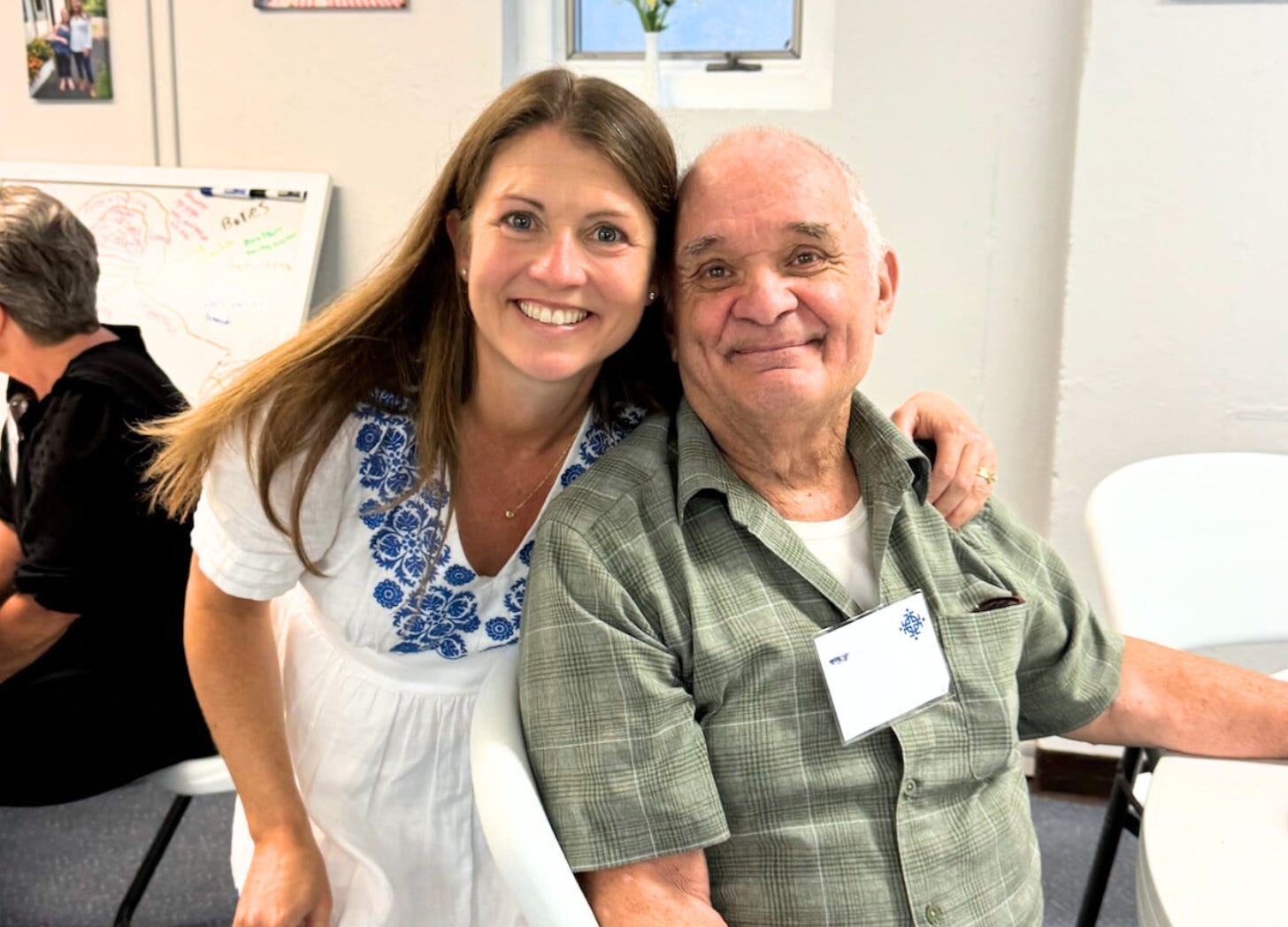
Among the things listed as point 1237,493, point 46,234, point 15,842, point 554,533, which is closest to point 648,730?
point 554,533

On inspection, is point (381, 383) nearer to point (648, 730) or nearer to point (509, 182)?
point (509, 182)

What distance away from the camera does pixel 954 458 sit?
4.49 ft

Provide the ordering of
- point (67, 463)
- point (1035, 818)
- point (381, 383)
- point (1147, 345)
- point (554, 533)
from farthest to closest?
point (1035, 818), point (1147, 345), point (67, 463), point (381, 383), point (554, 533)

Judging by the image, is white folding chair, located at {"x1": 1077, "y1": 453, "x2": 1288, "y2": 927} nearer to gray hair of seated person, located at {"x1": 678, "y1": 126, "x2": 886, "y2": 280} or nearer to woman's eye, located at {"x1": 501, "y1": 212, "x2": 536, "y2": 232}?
gray hair of seated person, located at {"x1": 678, "y1": 126, "x2": 886, "y2": 280}

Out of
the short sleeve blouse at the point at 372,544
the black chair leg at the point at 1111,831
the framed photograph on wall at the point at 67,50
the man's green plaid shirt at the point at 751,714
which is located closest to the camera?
the man's green plaid shirt at the point at 751,714

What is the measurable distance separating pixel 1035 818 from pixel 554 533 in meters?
1.91

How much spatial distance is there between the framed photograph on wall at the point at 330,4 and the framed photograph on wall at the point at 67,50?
1.74ft

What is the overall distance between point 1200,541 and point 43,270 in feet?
6.82

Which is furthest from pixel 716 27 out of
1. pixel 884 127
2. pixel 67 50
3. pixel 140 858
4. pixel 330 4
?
pixel 140 858

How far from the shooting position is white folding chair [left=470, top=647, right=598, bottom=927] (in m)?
0.95

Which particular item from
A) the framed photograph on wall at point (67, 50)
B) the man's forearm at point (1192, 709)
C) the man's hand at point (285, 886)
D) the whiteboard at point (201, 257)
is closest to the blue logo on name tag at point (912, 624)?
the man's forearm at point (1192, 709)

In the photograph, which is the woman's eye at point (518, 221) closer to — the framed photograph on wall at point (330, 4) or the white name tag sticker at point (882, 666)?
the white name tag sticker at point (882, 666)

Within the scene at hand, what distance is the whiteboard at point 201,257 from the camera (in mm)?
2922

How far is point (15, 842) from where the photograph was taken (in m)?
2.45
